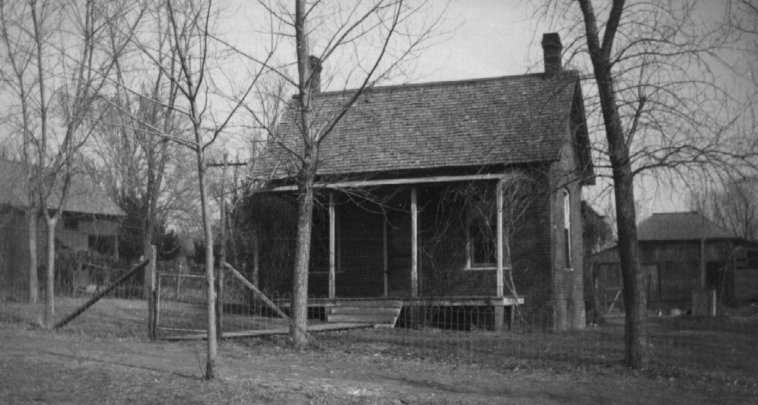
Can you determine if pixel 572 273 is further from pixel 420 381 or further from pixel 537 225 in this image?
pixel 420 381

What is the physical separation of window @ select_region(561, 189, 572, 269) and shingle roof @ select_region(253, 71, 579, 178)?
264cm

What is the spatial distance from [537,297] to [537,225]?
68.7 inches

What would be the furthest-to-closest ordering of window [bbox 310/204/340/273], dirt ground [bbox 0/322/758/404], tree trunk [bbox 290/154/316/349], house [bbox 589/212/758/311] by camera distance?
house [bbox 589/212/758/311], window [bbox 310/204/340/273], tree trunk [bbox 290/154/316/349], dirt ground [bbox 0/322/758/404]

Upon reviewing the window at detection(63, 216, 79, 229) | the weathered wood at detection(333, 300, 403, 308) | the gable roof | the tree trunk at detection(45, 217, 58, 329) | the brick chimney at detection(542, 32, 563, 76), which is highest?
the brick chimney at detection(542, 32, 563, 76)

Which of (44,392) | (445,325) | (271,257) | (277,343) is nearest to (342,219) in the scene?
(271,257)

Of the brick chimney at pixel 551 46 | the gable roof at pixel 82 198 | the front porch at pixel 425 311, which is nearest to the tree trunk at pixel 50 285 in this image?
the front porch at pixel 425 311

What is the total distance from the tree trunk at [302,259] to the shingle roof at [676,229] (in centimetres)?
3038

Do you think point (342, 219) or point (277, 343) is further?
point (342, 219)

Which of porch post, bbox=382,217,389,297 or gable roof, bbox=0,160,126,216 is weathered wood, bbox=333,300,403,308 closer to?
porch post, bbox=382,217,389,297

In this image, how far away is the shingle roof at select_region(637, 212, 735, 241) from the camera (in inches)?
1649

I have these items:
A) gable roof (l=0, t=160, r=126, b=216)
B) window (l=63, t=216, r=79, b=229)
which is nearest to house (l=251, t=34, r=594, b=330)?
gable roof (l=0, t=160, r=126, b=216)

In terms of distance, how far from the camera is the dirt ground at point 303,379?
943 cm

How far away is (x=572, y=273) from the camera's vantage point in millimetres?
22922

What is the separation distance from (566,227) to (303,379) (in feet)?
44.7
